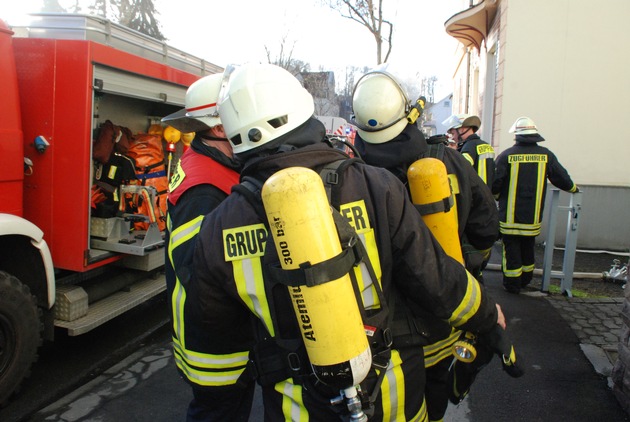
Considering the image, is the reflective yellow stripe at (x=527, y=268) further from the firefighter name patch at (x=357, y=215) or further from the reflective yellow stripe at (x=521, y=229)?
the firefighter name patch at (x=357, y=215)

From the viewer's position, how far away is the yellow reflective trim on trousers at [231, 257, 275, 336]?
4.62ft

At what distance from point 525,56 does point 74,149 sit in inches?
296

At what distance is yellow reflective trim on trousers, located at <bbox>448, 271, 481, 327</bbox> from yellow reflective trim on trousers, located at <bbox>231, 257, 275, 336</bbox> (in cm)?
61

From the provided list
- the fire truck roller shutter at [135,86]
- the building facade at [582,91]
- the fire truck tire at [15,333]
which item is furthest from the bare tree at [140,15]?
the fire truck tire at [15,333]

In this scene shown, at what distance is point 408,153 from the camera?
90.2 inches

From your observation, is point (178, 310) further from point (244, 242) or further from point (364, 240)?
point (364, 240)

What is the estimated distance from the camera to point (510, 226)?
5602 millimetres

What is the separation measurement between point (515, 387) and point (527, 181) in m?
2.79

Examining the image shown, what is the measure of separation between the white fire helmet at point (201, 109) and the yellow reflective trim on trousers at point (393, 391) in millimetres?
1530

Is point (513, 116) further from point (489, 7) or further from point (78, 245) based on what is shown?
point (78, 245)

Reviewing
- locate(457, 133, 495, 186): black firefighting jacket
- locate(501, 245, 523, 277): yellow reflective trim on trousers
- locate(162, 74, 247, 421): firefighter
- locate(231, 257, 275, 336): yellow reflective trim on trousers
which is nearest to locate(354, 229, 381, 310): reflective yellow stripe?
locate(231, 257, 275, 336): yellow reflective trim on trousers

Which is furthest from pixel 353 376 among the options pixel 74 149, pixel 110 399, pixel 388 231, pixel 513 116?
pixel 513 116

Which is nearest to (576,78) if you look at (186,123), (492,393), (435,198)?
(492,393)

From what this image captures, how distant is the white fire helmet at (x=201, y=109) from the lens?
2502 mm
